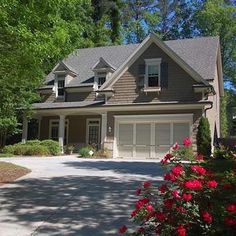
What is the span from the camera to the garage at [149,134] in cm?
2584

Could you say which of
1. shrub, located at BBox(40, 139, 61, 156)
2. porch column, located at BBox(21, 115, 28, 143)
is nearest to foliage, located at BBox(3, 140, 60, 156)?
shrub, located at BBox(40, 139, 61, 156)

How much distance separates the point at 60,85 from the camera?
32312 millimetres

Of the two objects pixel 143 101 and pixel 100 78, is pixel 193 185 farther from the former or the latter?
pixel 100 78

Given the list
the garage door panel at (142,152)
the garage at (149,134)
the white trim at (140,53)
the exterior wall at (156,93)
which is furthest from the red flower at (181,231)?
the garage door panel at (142,152)

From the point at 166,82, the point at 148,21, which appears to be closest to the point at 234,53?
the point at 148,21

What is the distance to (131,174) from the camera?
15359mm

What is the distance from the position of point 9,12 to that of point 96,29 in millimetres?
36464

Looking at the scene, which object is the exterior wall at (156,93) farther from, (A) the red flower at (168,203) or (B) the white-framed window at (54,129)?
(A) the red flower at (168,203)

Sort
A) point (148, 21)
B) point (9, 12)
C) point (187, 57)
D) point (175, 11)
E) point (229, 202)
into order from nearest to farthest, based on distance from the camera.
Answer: point (229, 202), point (9, 12), point (187, 57), point (148, 21), point (175, 11)

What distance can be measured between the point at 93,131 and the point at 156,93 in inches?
248

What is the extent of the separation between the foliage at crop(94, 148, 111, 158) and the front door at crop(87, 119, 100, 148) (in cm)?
324

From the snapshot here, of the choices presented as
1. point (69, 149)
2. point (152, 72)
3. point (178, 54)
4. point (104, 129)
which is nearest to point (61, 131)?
point (69, 149)

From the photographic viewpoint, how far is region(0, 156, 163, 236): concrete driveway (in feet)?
25.5

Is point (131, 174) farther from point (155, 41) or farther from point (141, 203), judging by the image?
point (155, 41)
